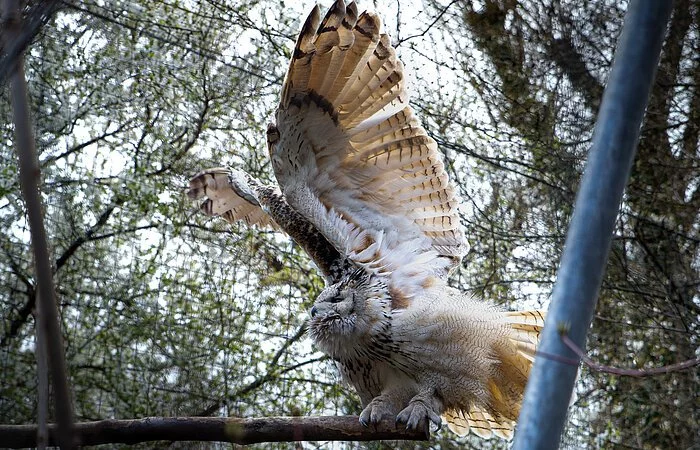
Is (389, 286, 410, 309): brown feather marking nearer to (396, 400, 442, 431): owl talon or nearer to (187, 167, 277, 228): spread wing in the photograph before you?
(396, 400, 442, 431): owl talon

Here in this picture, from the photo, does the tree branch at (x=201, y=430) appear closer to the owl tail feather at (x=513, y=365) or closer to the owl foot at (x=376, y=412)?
the owl foot at (x=376, y=412)

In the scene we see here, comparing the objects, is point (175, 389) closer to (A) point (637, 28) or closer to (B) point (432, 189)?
(B) point (432, 189)

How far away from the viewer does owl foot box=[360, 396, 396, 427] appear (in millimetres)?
2271

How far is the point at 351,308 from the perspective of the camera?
2414mm

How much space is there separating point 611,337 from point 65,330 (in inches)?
95.7

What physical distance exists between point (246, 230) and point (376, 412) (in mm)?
2112

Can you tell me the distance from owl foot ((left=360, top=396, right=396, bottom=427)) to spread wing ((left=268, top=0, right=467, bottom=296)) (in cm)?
33

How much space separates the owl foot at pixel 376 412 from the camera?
2271 millimetres

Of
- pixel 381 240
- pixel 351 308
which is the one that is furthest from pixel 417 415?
pixel 381 240

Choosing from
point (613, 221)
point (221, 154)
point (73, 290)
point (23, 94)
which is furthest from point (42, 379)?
point (221, 154)

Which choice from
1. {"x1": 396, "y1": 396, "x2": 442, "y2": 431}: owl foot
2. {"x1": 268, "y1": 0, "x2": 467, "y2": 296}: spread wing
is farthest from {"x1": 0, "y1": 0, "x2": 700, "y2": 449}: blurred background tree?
{"x1": 396, "y1": 396, "x2": 442, "y2": 431}: owl foot

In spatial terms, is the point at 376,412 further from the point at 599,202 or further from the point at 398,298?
the point at 599,202

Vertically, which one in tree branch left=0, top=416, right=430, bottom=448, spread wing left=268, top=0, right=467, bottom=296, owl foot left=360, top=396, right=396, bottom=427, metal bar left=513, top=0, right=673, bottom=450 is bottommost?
tree branch left=0, top=416, right=430, bottom=448

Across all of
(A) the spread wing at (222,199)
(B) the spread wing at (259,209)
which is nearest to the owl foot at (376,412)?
(B) the spread wing at (259,209)
